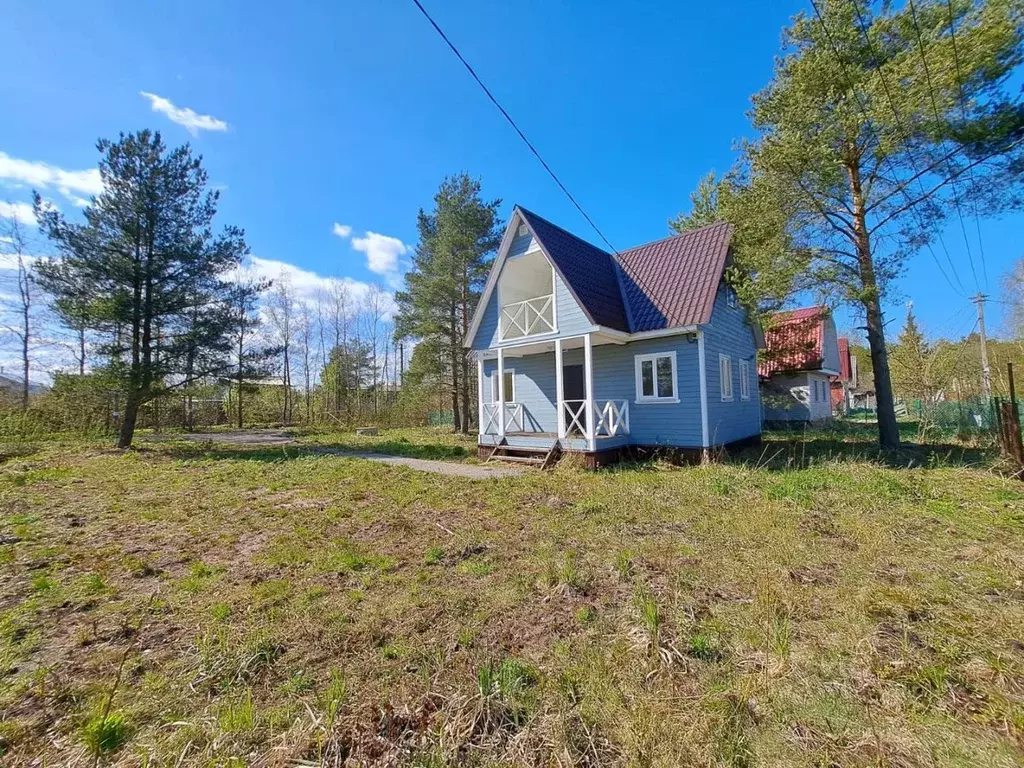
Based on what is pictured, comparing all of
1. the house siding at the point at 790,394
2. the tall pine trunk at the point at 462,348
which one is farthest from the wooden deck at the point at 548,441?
the house siding at the point at 790,394

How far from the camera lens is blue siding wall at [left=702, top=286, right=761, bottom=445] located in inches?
409

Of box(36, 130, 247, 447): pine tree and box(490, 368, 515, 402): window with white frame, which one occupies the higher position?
box(36, 130, 247, 447): pine tree

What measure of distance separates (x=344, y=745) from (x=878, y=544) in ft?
17.1

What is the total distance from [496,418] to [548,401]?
172 centimetres

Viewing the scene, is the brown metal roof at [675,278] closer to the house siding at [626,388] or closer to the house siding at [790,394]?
the house siding at [626,388]

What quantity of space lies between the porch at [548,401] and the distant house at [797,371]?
29.3 ft

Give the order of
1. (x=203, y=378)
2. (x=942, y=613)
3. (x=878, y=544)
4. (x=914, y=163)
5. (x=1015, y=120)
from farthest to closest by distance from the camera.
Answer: (x=203, y=378) < (x=914, y=163) < (x=1015, y=120) < (x=878, y=544) < (x=942, y=613)

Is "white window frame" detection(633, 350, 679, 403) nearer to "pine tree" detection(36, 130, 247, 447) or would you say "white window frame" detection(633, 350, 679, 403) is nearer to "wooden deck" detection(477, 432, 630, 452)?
"wooden deck" detection(477, 432, 630, 452)

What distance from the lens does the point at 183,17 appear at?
5.00m

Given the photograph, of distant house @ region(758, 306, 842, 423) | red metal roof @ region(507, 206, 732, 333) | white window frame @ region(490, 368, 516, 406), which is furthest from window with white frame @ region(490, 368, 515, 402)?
distant house @ region(758, 306, 842, 423)

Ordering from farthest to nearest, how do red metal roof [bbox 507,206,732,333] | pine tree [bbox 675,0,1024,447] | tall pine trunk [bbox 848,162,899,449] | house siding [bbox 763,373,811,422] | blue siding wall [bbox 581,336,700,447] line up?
1. house siding [bbox 763,373,811,422]
2. tall pine trunk [bbox 848,162,899,449]
3. red metal roof [bbox 507,206,732,333]
4. blue siding wall [bbox 581,336,700,447]
5. pine tree [bbox 675,0,1024,447]

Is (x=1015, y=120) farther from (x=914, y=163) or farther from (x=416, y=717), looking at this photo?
(x=416, y=717)

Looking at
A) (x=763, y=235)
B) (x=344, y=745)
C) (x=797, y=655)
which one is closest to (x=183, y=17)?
(x=344, y=745)

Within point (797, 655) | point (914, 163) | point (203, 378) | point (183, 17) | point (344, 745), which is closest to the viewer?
point (344, 745)
